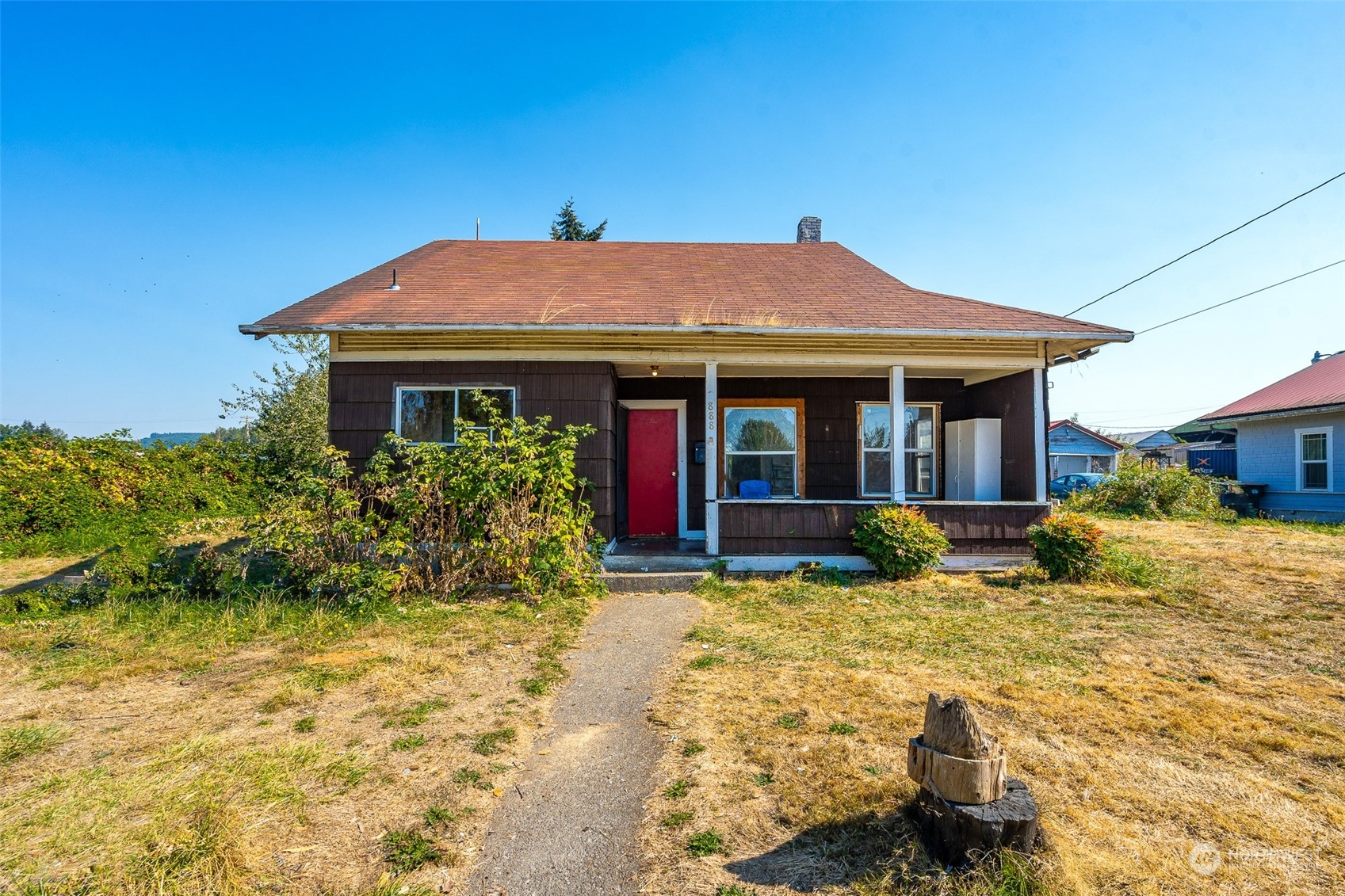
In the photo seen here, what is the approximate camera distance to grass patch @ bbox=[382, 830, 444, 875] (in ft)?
8.77

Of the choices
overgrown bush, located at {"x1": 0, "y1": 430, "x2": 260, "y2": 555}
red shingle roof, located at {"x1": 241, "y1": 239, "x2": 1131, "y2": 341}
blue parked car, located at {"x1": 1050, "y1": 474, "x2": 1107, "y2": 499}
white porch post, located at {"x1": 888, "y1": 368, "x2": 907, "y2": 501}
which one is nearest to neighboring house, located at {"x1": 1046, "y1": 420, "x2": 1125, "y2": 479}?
blue parked car, located at {"x1": 1050, "y1": 474, "x2": 1107, "y2": 499}

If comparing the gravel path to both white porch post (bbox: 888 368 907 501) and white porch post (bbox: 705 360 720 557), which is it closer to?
white porch post (bbox: 705 360 720 557)

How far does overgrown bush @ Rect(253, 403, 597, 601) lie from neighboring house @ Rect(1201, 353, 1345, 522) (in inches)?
738

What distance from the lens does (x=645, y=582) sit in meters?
8.11

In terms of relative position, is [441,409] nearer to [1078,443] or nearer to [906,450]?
[906,450]

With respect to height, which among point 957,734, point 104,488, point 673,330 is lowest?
point 957,734

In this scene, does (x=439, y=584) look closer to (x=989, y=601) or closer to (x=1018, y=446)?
(x=989, y=601)

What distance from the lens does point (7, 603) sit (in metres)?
6.75

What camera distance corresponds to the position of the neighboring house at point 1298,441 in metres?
15.9

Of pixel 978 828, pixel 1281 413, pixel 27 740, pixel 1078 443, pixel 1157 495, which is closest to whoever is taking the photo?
pixel 978 828

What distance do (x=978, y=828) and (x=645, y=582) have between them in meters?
5.81

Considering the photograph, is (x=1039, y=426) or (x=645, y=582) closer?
(x=645, y=582)

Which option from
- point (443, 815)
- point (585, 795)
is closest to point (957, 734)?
point (585, 795)

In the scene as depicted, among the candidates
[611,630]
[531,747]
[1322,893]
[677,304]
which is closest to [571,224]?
[677,304]
